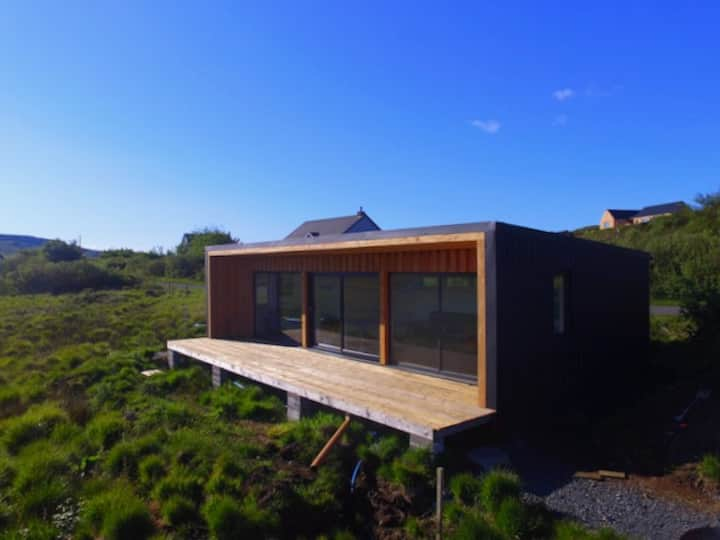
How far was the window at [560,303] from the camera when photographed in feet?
19.8

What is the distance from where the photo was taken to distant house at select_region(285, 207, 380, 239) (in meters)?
23.1

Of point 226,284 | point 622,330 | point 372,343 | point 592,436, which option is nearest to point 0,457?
point 372,343

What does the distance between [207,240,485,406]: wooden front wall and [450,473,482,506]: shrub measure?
46.0 inches

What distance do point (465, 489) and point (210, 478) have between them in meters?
2.24

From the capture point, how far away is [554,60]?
9219 mm

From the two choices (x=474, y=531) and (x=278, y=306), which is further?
(x=278, y=306)

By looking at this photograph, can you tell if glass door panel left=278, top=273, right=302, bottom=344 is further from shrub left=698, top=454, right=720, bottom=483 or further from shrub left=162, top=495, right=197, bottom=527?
shrub left=698, top=454, right=720, bottom=483

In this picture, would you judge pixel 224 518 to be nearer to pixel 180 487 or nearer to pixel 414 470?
pixel 180 487

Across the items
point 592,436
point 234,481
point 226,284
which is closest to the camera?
point 234,481

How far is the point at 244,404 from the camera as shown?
6000 mm

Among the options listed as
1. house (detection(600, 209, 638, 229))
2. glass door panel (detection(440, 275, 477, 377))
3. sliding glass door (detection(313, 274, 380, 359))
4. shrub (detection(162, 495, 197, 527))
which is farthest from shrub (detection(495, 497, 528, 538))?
house (detection(600, 209, 638, 229))

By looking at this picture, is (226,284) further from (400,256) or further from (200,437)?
(200,437)

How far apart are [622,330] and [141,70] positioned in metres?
10.5

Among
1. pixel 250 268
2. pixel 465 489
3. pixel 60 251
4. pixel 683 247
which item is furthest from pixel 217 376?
pixel 60 251
